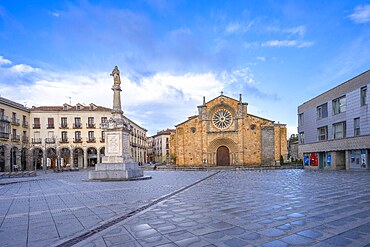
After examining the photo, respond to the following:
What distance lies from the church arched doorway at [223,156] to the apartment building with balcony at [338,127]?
12.1 m

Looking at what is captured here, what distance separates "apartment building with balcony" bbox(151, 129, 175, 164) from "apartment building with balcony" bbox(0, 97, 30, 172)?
1749 inches

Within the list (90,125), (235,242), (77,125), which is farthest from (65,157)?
(235,242)

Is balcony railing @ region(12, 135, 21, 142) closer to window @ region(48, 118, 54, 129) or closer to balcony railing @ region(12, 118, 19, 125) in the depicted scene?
balcony railing @ region(12, 118, 19, 125)

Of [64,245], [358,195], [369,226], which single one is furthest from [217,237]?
[358,195]

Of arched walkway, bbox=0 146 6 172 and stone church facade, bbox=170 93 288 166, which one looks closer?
arched walkway, bbox=0 146 6 172

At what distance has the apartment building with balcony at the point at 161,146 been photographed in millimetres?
88688

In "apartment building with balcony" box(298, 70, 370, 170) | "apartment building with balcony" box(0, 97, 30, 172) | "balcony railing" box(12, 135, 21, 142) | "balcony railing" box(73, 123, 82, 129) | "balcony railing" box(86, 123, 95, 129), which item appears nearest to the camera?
"apartment building with balcony" box(298, 70, 370, 170)

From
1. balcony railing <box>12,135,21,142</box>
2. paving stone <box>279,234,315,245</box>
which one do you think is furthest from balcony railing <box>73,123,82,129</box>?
paving stone <box>279,234,315,245</box>

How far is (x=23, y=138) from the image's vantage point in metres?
46.0

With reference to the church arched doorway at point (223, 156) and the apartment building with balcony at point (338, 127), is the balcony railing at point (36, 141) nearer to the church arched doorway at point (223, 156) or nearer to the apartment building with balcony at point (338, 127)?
the church arched doorway at point (223, 156)

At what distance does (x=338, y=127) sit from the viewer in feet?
Result: 94.7

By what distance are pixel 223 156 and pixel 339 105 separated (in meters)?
20.6

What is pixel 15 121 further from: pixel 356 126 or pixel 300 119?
pixel 356 126

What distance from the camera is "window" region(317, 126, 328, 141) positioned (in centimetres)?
3113
